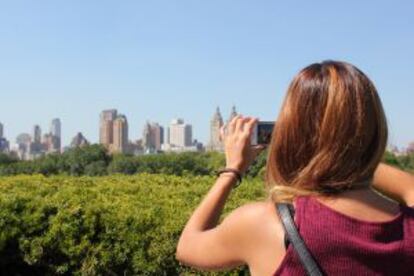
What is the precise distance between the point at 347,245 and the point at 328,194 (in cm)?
14

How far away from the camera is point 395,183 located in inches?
89.4

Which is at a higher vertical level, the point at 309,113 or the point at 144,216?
the point at 309,113

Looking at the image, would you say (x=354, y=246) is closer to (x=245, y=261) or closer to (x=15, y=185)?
(x=245, y=261)

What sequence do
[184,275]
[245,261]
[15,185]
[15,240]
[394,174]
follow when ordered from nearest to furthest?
[245,261], [394,174], [184,275], [15,240], [15,185]

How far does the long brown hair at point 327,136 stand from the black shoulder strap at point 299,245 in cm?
7

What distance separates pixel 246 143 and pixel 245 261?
0.35m

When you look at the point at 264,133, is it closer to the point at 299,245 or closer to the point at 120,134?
the point at 299,245

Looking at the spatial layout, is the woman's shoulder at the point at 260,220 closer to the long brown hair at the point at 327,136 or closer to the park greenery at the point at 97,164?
the long brown hair at the point at 327,136

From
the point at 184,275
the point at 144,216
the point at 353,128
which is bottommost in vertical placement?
the point at 184,275

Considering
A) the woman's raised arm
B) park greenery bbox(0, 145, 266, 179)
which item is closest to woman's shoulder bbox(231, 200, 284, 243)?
the woman's raised arm

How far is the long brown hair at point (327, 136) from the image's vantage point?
1793 mm

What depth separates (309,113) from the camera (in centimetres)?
182

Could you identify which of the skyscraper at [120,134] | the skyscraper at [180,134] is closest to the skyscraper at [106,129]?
the skyscraper at [120,134]

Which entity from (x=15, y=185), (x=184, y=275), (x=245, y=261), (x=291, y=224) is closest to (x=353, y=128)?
(x=291, y=224)
